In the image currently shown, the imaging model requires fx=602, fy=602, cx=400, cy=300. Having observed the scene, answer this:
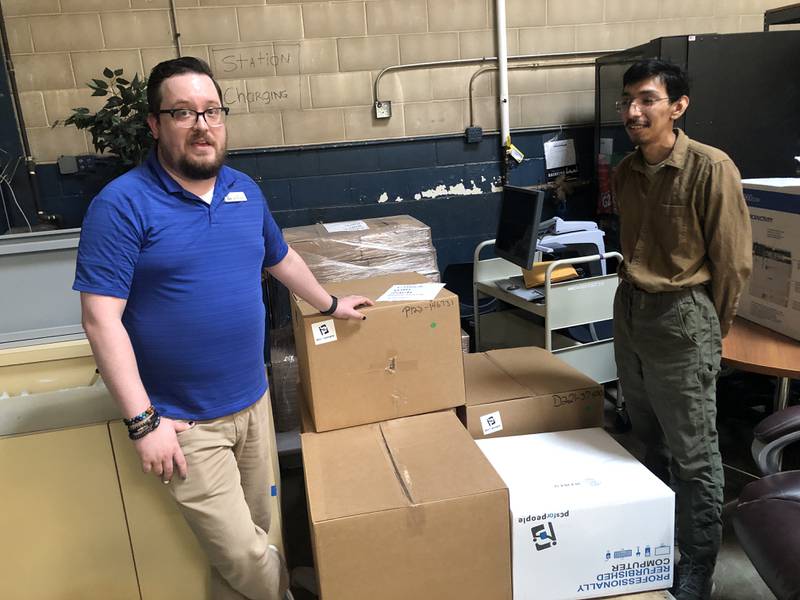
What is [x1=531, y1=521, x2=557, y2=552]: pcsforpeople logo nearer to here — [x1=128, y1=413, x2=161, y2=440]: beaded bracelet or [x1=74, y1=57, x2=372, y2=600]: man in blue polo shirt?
[x1=74, y1=57, x2=372, y2=600]: man in blue polo shirt

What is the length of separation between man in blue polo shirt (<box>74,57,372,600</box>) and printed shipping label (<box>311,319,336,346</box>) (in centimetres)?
22

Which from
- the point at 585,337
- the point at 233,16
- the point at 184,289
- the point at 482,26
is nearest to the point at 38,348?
the point at 184,289

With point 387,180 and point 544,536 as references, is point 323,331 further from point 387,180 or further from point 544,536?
point 387,180

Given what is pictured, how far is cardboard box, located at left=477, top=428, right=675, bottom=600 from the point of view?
1573mm

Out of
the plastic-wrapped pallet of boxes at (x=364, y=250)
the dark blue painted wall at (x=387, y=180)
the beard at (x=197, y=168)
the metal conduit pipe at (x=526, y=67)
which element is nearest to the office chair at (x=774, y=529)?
the beard at (x=197, y=168)

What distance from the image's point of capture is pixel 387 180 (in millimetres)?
3510

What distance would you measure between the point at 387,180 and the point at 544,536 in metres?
2.38

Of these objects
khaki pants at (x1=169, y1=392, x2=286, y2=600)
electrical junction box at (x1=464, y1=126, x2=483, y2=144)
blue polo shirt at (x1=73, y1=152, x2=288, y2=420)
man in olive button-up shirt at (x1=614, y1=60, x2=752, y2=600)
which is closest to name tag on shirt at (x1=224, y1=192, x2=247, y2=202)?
blue polo shirt at (x1=73, y1=152, x2=288, y2=420)

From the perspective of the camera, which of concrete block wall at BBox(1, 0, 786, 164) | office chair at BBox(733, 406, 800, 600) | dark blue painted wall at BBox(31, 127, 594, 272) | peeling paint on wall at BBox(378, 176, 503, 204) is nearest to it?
office chair at BBox(733, 406, 800, 600)

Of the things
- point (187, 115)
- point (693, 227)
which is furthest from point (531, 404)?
point (187, 115)

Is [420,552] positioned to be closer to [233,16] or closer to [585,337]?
[585,337]

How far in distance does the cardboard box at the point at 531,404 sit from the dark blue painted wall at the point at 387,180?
65.5 inches

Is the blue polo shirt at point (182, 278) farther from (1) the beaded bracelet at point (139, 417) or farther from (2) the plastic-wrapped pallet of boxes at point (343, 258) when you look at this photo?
(2) the plastic-wrapped pallet of boxes at point (343, 258)

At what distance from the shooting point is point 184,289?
4.32 ft
